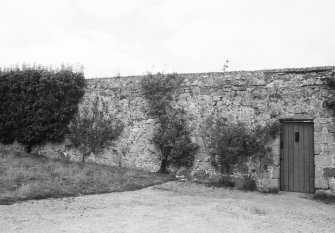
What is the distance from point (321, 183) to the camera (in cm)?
827

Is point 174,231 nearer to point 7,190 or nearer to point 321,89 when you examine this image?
point 7,190

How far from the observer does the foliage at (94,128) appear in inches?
432

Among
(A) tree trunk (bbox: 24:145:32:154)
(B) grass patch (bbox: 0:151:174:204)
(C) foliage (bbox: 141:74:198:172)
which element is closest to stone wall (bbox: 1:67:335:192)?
Answer: (C) foliage (bbox: 141:74:198:172)

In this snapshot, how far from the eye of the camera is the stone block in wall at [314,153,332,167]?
27.1 ft

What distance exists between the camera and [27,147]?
1229 centimetres

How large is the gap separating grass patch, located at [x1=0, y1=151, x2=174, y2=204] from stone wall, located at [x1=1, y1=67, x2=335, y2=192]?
774mm

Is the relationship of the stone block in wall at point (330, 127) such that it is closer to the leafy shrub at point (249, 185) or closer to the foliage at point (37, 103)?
the leafy shrub at point (249, 185)

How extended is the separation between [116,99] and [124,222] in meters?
6.32

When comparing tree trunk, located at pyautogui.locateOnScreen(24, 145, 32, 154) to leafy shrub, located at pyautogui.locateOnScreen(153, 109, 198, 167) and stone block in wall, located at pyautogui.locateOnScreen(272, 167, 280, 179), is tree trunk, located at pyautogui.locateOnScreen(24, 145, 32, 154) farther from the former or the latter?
stone block in wall, located at pyautogui.locateOnScreen(272, 167, 280, 179)

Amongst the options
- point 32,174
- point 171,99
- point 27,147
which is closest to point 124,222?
point 32,174

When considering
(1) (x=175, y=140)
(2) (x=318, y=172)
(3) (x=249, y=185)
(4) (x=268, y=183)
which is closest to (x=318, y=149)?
(2) (x=318, y=172)

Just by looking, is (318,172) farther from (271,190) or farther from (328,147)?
(271,190)

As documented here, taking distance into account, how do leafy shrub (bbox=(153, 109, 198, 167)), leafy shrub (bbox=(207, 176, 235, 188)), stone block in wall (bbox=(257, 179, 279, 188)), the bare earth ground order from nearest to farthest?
the bare earth ground, stone block in wall (bbox=(257, 179, 279, 188)), leafy shrub (bbox=(207, 176, 235, 188)), leafy shrub (bbox=(153, 109, 198, 167))

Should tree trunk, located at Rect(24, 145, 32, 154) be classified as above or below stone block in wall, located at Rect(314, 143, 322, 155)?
below
